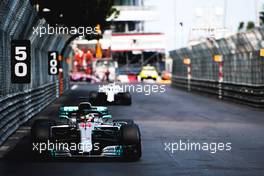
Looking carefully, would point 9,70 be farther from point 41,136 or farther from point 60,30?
point 60,30

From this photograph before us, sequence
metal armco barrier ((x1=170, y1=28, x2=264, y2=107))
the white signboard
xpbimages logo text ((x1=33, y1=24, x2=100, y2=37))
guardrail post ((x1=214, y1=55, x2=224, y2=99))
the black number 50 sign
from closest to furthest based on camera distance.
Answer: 1. the black number 50 sign
2. xpbimages logo text ((x1=33, y1=24, x2=100, y2=37))
3. metal armco barrier ((x1=170, y1=28, x2=264, y2=107))
4. guardrail post ((x1=214, y1=55, x2=224, y2=99))
5. the white signboard

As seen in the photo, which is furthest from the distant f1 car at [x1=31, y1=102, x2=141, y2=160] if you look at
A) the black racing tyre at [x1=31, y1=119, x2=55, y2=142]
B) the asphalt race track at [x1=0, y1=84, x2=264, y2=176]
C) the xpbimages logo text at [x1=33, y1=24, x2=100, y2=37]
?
the xpbimages logo text at [x1=33, y1=24, x2=100, y2=37]

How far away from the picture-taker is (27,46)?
61.5 feet

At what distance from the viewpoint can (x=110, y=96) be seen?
32719 mm

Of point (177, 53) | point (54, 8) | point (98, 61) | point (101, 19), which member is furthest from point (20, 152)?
point (98, 61)

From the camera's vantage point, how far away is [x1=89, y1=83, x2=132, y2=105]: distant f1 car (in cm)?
3188

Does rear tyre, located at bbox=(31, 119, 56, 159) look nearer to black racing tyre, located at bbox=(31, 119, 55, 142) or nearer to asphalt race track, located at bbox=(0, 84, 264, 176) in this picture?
black racing tyre, located at bbox=(31, 119, 55, 142)

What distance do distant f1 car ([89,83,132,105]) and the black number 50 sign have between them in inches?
504

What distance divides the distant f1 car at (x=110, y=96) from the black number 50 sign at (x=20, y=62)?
1279 centimetres

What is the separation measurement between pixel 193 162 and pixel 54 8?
25.7 metres

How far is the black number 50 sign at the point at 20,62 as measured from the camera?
18.4 metres

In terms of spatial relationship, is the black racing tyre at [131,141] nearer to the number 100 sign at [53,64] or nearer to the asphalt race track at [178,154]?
the asphalt race track at [178,154]

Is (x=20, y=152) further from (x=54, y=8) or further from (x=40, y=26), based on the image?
(x=54, y=8)

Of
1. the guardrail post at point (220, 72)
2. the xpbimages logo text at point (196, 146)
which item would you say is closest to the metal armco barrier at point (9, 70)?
the xpbimages logo text at point (196, 146)
